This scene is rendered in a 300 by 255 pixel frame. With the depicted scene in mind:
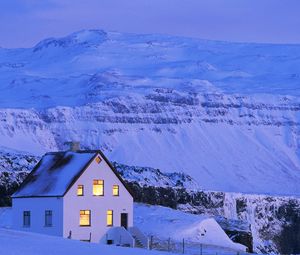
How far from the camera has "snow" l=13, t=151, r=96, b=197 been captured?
71.4 m

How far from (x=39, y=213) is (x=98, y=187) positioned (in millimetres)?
4208

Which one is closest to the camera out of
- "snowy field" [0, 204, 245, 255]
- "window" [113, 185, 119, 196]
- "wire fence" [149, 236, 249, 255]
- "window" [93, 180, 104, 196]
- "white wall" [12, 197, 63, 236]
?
"wire fence" [149, 236, 249, 255]

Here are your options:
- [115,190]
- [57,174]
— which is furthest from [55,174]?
[115,190]

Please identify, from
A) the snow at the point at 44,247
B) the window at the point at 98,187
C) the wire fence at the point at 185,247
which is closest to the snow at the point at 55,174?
the window at the point at 98,187

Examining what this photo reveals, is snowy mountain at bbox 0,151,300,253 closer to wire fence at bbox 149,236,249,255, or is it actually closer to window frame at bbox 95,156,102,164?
wire fence at bbox 149,236,249,255

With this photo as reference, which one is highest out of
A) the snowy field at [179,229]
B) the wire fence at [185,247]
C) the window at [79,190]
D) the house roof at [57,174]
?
the house roof at [57,174]

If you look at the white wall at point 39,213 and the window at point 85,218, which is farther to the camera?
the window at point 85,218

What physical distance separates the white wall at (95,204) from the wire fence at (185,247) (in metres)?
2.60

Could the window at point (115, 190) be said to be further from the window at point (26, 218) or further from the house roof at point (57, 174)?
the window at point (26, 218)

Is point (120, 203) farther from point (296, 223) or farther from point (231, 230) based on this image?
point (296, 223)

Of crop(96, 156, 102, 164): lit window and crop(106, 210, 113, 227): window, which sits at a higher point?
crop(96, 156, 102, 164): lit window

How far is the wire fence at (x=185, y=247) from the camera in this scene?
6794 centimetres

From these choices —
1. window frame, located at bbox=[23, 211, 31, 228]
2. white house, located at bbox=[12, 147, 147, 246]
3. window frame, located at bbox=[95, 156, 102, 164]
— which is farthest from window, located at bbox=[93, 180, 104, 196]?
window frame, located at bbox=[23, 211, 31, 228]

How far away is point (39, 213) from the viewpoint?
71.9 metres
